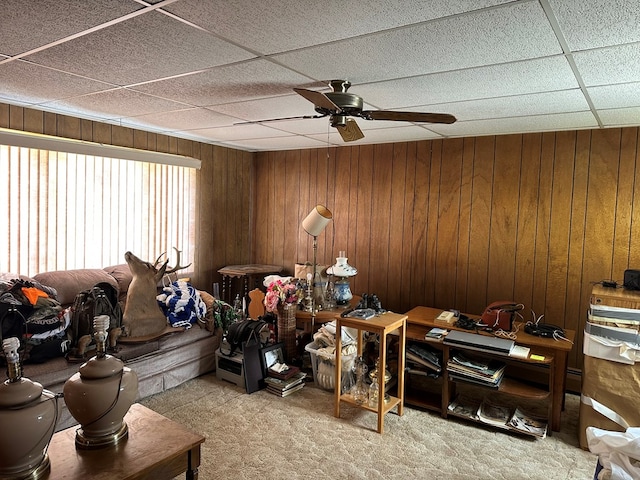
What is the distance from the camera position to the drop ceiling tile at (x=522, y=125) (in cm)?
321

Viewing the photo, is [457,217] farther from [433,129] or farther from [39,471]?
[39,471]

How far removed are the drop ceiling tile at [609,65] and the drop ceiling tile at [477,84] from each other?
0.23 ft

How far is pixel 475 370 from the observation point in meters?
3.10

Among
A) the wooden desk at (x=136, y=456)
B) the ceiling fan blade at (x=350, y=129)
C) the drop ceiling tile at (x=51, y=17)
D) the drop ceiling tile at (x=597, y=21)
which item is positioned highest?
the drop ceiling tile at (x=51, y=17)

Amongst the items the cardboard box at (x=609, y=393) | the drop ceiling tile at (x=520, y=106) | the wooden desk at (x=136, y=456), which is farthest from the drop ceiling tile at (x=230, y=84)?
the cardboard box at (x=609, y=393)

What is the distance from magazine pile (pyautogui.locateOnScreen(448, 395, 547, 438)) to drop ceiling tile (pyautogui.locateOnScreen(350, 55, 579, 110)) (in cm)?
218

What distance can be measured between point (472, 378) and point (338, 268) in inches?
58.5

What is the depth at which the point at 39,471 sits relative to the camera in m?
1.54

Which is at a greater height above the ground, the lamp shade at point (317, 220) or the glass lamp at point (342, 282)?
the lamp shade at point (317, 220)

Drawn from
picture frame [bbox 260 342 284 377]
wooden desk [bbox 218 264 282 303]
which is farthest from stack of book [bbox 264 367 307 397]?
wooden desk [bbox 218 264 282 303]

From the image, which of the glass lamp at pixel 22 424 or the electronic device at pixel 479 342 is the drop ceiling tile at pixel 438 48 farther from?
the electronic device at pixel 479 342

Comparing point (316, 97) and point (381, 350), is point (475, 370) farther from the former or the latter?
point (316, 97)

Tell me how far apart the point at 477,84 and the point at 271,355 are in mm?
2616

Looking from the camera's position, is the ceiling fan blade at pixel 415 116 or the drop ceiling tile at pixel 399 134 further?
the drop ceiling tile at pixel 399 134
